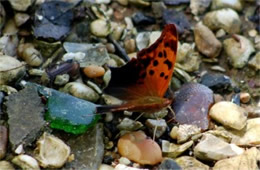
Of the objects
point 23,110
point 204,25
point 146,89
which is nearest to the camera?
point 23,110

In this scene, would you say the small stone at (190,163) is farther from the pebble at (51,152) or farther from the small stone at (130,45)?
the small stone at (130,45)

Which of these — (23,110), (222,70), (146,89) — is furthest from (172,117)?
(23,110)

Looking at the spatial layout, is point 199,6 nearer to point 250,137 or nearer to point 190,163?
point 250,137

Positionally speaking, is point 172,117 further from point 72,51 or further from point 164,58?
point 72,51

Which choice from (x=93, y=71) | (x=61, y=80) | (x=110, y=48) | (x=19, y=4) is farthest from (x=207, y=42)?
(x=19, y=4)

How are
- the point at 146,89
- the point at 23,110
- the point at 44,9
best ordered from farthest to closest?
the point at 44,9
the point at 146,89
the point at 23,110

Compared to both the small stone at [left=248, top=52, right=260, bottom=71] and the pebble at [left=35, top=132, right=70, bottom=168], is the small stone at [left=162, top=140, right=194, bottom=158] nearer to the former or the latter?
the pebble at [left=35, top=132, right=70, bottom=168]
